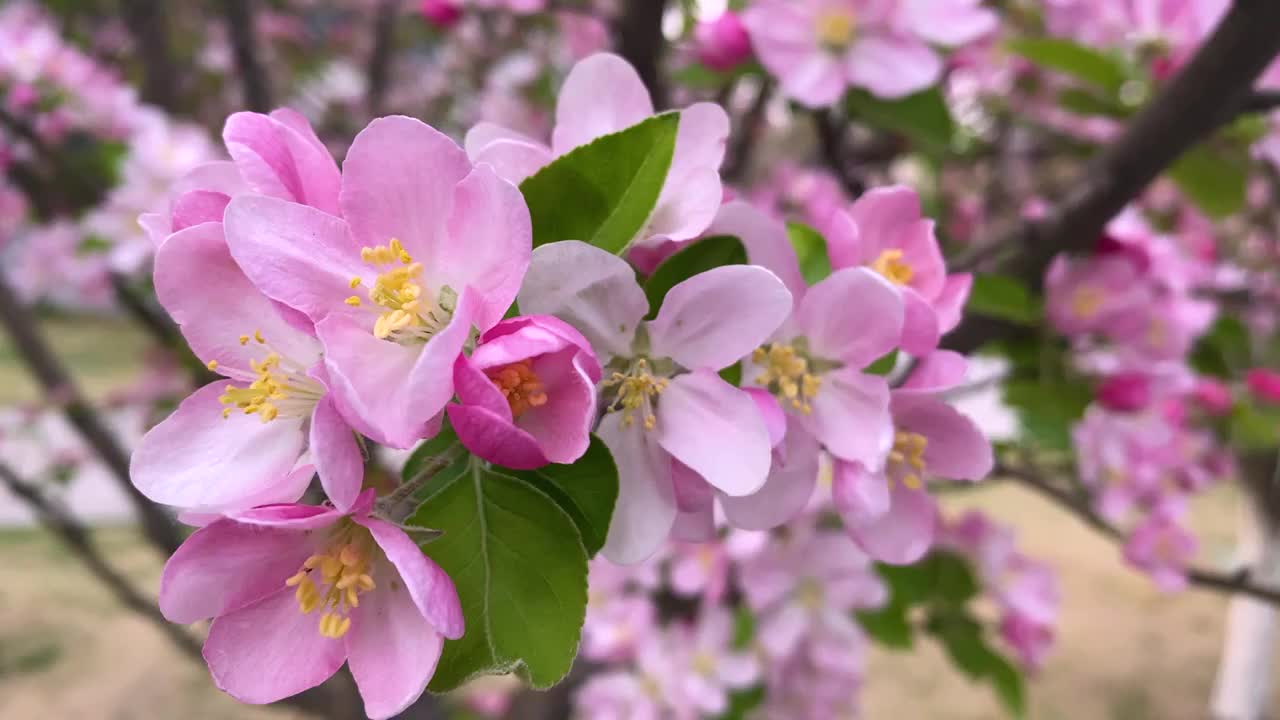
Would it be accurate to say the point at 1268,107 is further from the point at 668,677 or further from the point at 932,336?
the point at 668,677

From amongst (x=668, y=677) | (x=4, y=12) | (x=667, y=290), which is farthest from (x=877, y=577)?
(x=4, y=12)

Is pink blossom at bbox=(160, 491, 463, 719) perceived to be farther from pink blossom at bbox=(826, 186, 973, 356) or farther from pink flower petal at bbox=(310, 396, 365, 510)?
pink blossom at bbox=(826, 186, 973, 356)

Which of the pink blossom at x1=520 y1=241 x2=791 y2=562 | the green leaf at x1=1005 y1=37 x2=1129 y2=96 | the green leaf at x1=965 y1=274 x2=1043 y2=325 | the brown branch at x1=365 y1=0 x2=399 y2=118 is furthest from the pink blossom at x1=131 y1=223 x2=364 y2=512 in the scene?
the brown branch at x1=365 y1=0 x2=399 y2=118

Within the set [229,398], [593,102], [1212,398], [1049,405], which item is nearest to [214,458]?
[229,398]

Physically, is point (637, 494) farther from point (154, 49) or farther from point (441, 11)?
point (154, 49)

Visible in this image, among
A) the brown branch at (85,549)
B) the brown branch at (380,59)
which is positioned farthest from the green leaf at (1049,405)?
the brown branch at (380,59)

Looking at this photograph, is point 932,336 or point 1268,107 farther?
point 1268,107

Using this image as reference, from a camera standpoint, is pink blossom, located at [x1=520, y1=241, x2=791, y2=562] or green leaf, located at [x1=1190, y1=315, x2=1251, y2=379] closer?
pink blossom, located at [x1=520, y1=241, x2=791, y2=562]
